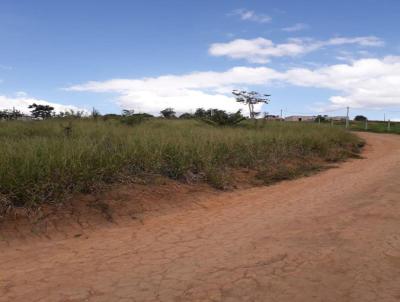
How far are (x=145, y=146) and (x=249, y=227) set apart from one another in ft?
11.4

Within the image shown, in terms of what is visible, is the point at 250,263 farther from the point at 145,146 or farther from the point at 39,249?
the point at 145,146

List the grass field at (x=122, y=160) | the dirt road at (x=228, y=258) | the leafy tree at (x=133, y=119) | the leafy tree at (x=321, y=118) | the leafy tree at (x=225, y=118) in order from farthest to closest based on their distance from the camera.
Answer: the leafy tree at (x=321, y=118) < the leafy tree at (x=225, y=118) < the leafy tree at (x=133, y=119) < the grass field at (x=122, y=160) < the dirt road at (x=228, y=258)

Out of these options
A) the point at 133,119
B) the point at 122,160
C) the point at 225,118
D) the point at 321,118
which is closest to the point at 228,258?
the point at 122,160

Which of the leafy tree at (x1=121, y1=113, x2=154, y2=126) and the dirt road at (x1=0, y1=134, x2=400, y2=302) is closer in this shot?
the dirt road at (x1=0, y1=134, x2=400, y2=302)

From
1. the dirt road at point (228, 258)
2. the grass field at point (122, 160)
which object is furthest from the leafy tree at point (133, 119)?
the dirt road at point (228, 258)

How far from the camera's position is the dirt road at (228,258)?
4113mm

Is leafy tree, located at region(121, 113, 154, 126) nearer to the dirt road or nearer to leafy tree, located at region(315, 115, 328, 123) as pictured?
the dirt road

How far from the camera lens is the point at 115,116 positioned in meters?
22.9

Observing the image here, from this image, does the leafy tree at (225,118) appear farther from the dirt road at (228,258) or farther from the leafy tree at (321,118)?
the leafy tree at (321,118)

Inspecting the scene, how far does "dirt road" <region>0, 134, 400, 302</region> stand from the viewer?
4113mm

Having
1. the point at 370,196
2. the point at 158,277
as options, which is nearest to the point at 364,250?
the point at 158,277

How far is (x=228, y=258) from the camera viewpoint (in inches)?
Answer: 196

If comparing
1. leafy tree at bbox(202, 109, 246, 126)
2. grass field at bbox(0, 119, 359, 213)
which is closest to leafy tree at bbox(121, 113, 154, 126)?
leafy tree at bbox(202, 109, 246, 126)

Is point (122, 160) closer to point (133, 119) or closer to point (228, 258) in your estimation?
point (228, 258)
